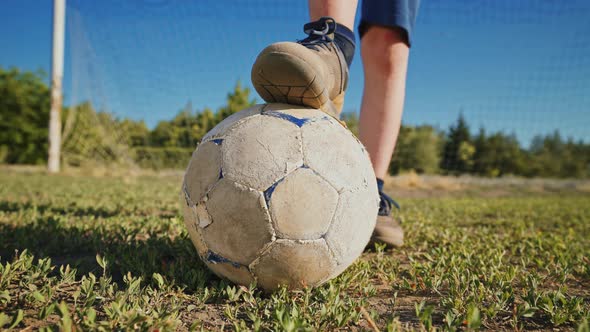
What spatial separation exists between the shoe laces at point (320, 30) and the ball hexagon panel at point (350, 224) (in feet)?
2.62

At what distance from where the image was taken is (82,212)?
3729 mm

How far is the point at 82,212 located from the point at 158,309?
2820 millimetres

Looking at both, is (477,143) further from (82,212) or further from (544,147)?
(82,212)

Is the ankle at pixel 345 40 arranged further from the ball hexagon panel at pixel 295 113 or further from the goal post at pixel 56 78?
the goal post at pixel 56 78

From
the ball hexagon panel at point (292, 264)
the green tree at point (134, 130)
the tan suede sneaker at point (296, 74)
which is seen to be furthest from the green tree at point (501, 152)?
the ball hexagon panel at point (292, 264)

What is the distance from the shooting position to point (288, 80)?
1573 millimetres

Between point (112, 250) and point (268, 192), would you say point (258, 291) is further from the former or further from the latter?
point (112, 250)

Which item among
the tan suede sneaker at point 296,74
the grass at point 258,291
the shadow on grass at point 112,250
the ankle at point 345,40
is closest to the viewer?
the grass at point 258,291

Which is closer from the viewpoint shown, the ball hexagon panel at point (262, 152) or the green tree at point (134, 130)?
the ball hexagon panel at point (262, 152)

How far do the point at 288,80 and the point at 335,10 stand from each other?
2.47 ft

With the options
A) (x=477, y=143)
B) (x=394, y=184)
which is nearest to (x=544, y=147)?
(x=477, y=143)

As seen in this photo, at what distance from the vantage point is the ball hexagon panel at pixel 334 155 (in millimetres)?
1516

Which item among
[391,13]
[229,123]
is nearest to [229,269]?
[229,123]

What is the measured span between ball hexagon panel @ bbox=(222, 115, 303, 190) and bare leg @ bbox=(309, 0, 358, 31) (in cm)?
84
